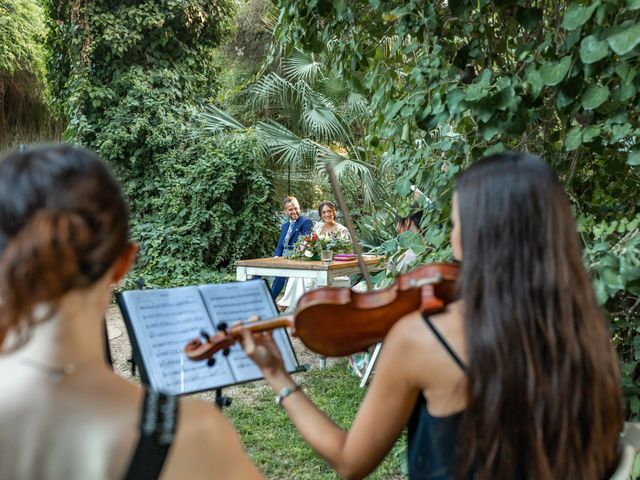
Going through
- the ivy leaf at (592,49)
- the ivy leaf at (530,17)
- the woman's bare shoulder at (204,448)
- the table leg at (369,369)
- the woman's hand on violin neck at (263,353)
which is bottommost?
the table leg at (369,369)

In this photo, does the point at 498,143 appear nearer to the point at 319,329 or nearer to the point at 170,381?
the point at 319,329

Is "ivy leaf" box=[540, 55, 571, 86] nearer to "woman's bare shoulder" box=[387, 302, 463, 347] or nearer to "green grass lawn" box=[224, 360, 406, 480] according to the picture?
"woman's bare shoulder" box=[387, 302, 463, 347]

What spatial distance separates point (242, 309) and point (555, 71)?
1219 millimetres

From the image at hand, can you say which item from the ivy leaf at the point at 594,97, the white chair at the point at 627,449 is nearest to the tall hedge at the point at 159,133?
the ivy leaf at the point at 594,97

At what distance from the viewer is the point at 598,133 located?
1.99m

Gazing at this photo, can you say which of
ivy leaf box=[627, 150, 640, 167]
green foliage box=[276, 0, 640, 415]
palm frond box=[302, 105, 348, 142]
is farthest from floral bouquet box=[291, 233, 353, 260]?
ivy leaf box=[627, 150, 640, 167]

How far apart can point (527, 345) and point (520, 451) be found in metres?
0.22

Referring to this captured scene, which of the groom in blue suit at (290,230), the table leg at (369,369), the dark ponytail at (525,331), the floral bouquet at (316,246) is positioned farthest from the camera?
the groom in blue suit at (290,230)

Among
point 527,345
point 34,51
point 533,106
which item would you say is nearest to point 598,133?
point 533,106

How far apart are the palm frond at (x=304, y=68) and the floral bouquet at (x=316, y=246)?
4.49 m

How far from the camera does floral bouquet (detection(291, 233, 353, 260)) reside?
650cm

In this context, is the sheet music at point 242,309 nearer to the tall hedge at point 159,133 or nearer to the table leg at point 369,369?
the table leg at point 369,369

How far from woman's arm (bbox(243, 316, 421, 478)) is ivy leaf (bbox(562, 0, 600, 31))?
1.13m

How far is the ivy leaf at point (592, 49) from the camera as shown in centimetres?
187
